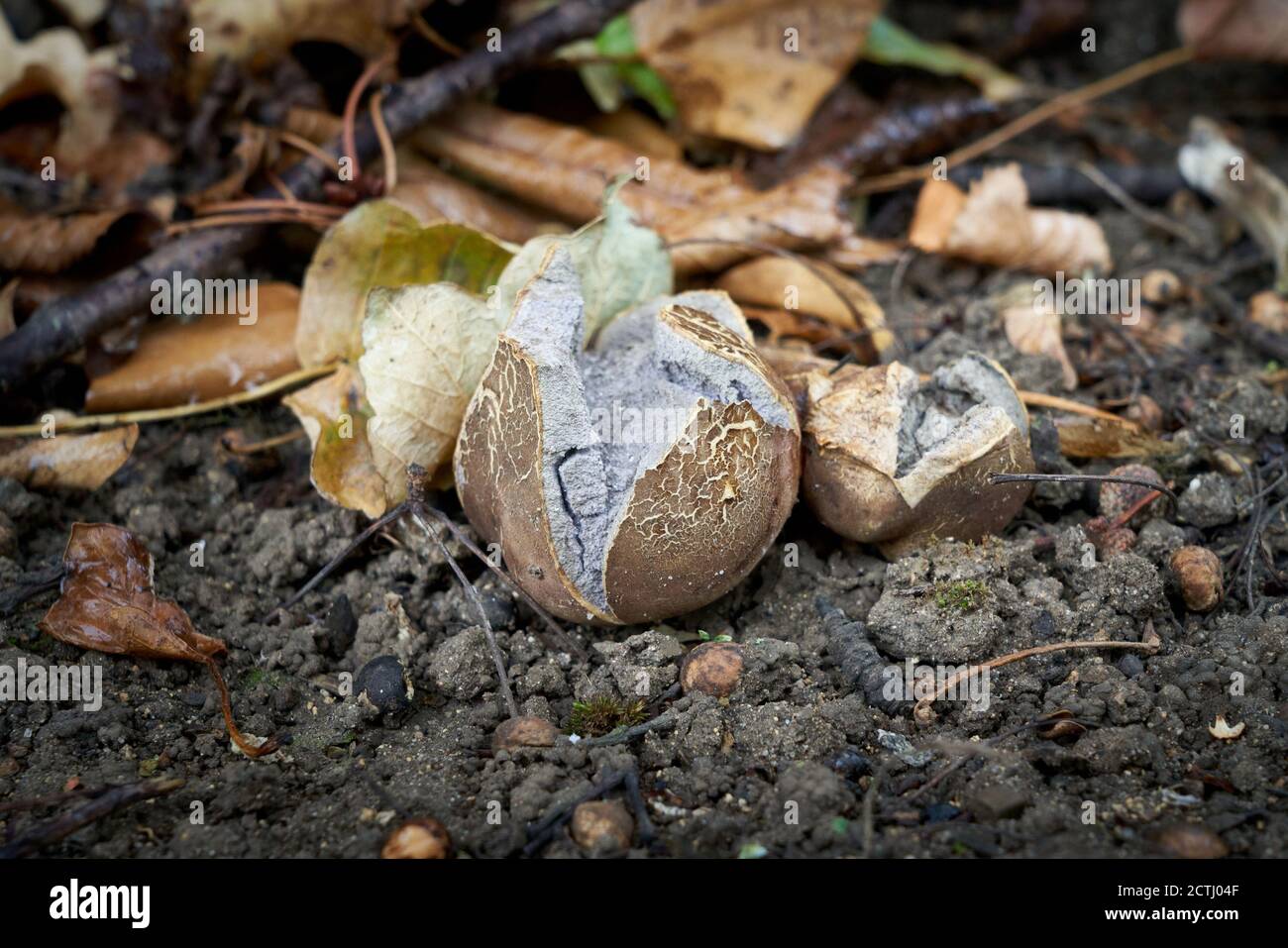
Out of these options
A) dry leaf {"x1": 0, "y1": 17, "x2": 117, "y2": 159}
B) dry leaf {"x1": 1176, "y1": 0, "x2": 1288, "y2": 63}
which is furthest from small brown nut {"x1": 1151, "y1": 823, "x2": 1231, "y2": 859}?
dry leaf {"x1": 0, "y1": 17, "x2": 117, "y2": 159}

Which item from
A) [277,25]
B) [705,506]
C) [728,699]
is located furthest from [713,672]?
[277,25]

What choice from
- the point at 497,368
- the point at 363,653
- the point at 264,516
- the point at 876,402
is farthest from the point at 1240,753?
the point at 264,516

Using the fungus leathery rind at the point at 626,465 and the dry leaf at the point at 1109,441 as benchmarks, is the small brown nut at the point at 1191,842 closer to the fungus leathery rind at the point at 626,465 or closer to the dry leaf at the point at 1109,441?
the fungus leathery rind at the point at 626,465

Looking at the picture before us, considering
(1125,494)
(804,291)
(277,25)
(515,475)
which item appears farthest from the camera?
(277,25)

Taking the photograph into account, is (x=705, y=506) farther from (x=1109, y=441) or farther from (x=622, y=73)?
(x=622, y=73)
